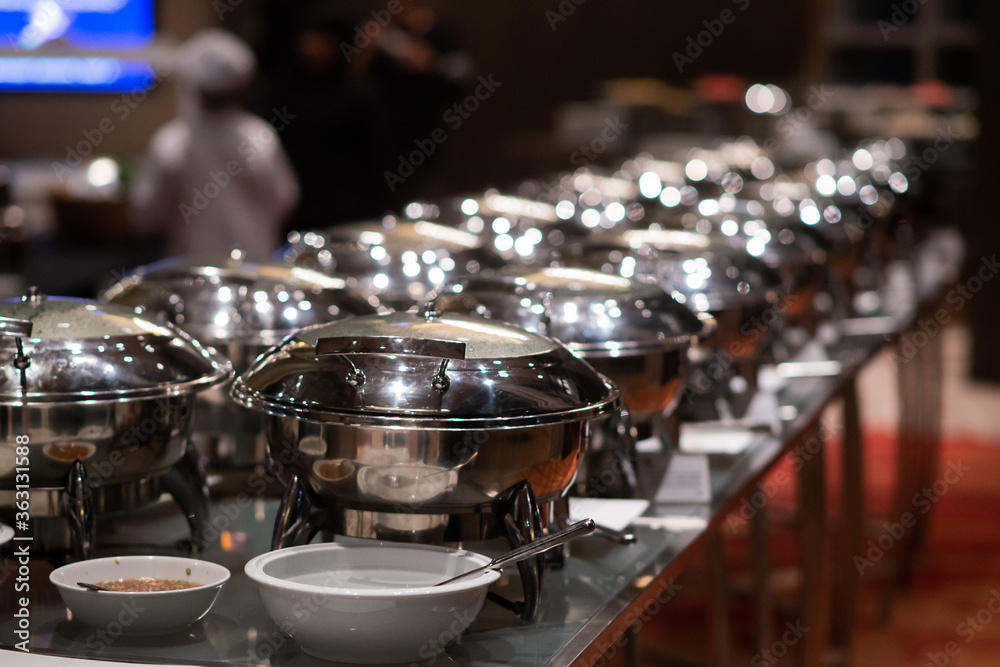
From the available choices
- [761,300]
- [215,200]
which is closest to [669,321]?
[761,300]

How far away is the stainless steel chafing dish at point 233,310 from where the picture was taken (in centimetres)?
145

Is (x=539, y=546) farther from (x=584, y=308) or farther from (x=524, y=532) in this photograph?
(x=584, y=308)

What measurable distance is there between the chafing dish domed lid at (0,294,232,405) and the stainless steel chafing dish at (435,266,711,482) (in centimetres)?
37

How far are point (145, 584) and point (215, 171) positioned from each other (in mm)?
3171

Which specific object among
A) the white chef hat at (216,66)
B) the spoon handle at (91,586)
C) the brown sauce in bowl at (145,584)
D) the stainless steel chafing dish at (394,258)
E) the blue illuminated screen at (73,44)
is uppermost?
the blue illuminated screen at (73,44)

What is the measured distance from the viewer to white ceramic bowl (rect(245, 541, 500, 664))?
36.7 inches

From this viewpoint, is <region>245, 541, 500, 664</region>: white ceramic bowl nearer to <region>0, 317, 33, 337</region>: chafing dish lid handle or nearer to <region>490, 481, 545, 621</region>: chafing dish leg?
<region>490, 481, 545, 621</region>: chafing dish leg

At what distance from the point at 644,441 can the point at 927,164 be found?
17.0ft

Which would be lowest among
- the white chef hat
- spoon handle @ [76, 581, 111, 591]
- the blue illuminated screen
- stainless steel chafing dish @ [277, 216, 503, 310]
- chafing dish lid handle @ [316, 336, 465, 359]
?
spoon handle @ [76, 581, 111, 591]

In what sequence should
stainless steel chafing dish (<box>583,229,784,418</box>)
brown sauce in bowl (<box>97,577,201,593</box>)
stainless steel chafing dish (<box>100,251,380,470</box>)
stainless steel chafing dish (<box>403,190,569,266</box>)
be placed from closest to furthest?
brown sauce in bowl (<box>97,577,201,593</box>) → stainless steel chafing dish (<box>100,251,380,470</box>) → stainless steel chafing dish (<box>583,229,784,418</box>) → stainless steel chafing dish (<box>403,190,569,266</box>)

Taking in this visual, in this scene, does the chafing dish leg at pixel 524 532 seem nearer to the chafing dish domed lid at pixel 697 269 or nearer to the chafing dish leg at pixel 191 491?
the chafing dish leg at pixel 191 491

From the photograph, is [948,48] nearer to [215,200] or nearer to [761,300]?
[215,200]

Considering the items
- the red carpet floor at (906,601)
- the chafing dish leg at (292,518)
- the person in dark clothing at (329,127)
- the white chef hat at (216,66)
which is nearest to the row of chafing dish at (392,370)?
the chafing dish leg at (292,518)

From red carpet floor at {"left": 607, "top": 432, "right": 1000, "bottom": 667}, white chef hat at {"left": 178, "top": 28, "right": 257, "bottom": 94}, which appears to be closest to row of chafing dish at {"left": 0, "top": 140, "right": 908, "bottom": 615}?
red carpet floor at {"left": 607, "top": 432, "right": 1000, "bottom": 667}
